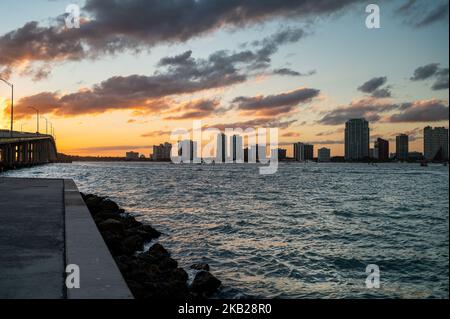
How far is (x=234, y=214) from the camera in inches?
1224

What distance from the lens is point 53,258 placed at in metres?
8.73

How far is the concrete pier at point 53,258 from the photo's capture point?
6.69 m

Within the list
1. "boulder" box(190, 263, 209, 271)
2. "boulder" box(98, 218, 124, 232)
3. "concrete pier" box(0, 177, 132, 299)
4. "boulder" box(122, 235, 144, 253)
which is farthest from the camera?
"boulder" box(98, 218, 124, 232)

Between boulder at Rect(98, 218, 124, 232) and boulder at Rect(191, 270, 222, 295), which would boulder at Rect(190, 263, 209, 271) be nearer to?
boulder at Rect(191, 270, 222, 295)

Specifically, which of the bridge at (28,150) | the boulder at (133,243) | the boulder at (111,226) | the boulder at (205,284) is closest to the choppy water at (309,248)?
the boulder at (205,284)

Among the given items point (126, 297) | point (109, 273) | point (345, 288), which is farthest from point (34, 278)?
point (345, 288)

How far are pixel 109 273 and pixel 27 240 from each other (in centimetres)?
406

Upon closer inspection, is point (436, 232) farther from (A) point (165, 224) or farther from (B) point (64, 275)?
(B) point (64, 275)

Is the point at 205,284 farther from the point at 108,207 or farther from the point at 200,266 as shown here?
the point at 108,207

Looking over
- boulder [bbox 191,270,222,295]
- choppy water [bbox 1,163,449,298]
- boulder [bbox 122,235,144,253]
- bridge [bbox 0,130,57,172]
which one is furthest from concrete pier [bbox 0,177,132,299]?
bridge [bbox 0,130,57,172]

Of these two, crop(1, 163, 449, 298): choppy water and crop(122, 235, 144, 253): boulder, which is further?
crop(122, 235, 144, 253): boulder

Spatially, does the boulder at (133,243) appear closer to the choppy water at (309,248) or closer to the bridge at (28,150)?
the choppy water at (309,248)

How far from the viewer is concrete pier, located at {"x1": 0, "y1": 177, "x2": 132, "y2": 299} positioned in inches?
263

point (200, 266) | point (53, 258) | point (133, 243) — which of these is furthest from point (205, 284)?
point (133, 243)
